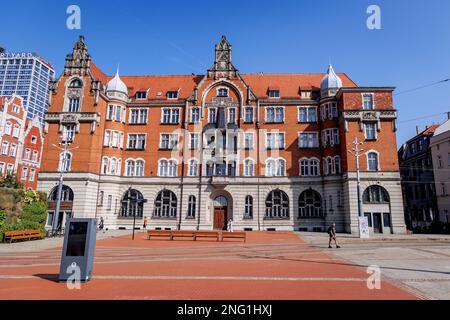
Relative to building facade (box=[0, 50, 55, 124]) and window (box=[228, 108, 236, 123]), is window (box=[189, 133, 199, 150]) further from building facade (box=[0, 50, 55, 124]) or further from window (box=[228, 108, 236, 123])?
building facade (box=[0, 50, 55, 124])

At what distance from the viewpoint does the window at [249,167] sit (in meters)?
35.5

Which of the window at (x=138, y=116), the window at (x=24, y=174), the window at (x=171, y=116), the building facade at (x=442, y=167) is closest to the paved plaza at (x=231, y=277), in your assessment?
the window at (x=171, y=116)

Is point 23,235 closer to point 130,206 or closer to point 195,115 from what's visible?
point 130,206

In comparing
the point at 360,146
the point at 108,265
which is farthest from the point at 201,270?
the point at 360,146

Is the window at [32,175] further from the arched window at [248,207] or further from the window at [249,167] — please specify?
the arched window at [248,207]

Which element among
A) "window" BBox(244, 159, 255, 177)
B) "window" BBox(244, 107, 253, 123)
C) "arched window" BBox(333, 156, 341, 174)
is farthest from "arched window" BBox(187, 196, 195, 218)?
"arched window" BBox(333, 156, 341, 174)

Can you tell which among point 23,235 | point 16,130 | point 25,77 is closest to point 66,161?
point 23,235

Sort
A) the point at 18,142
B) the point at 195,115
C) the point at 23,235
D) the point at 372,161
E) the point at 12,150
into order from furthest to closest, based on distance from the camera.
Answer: the point at 18,142 → the point at 12,150 → the point at 195,115 → the point at 372,161 → the point at 23,235

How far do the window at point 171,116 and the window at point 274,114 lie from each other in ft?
38.4

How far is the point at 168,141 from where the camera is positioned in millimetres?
37156

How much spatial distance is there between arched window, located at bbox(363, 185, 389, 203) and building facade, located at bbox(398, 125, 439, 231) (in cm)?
1837

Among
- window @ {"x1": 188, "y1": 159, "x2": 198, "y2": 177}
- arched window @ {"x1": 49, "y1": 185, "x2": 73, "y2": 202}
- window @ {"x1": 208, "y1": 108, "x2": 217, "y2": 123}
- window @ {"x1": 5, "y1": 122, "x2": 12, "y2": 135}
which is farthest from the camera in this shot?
window @ {"x1": 5, "y1": 122, "x2": 12, "y2": 135}

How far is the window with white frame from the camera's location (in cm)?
3678

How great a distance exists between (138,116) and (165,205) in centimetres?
1238
